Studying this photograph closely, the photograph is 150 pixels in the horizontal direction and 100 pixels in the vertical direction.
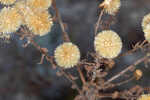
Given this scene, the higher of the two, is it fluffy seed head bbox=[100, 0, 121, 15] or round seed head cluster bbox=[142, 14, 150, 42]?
fluffy seed head bbox=[100, 0, 121, 15]

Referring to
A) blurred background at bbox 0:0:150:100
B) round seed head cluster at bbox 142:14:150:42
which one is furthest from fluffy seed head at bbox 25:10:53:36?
blurred background at bbox 0:0:150:100

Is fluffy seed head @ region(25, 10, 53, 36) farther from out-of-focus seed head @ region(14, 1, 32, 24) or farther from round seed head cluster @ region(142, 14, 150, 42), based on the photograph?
round seed head cluster @ region(142, 14, 150, 42)

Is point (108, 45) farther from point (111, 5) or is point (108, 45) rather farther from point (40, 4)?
point (40, 4)

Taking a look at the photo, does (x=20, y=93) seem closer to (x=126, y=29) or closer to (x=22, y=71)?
(x=22, y=71)

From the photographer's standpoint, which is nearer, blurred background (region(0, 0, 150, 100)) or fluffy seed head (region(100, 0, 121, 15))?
fluffy seed head (region(100, 0, 121, 15))

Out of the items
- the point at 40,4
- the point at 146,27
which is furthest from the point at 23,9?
the point at 146,27
